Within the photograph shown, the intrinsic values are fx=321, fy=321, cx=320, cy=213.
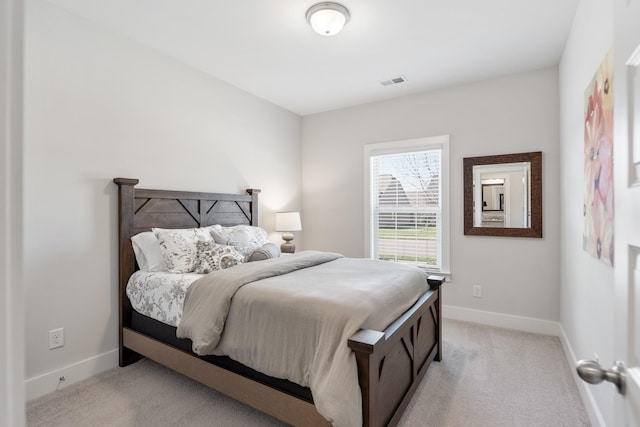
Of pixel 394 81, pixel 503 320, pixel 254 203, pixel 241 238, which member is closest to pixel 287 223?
pixel 254 203

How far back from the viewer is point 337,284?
2.00 meters

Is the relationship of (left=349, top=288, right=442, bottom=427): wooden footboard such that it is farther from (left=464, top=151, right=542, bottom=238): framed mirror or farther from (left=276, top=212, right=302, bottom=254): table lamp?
(left=276, top=212, right=302, bottom=254): table lamp

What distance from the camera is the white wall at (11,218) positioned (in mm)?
391

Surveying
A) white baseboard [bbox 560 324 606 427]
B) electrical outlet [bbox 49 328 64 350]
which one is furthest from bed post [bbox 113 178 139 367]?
white baseboard [bbox 560 324 606 427]

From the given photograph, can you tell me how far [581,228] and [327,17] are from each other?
225 centimetres

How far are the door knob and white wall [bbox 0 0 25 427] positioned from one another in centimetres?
96

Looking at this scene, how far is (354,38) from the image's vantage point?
265 centimetres

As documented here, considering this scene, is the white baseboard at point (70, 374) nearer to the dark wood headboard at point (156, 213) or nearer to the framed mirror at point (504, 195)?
the dark wood headboard at point (156, 213)

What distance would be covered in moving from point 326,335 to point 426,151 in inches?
113

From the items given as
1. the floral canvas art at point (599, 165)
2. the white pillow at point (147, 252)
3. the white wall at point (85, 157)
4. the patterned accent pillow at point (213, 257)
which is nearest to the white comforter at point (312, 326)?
the patterned accent pillow at point (213, 257)

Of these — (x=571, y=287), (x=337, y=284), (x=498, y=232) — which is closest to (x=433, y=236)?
(x=498, y=232)

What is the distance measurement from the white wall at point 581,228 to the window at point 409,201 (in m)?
1.12

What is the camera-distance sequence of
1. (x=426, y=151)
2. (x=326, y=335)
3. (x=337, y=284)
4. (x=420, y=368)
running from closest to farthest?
(x=326, y=335) → (x=337, y=284) → (x=420, y=368) → (x=426, y=151)

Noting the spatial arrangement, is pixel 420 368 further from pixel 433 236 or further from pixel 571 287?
pixel 433 236
